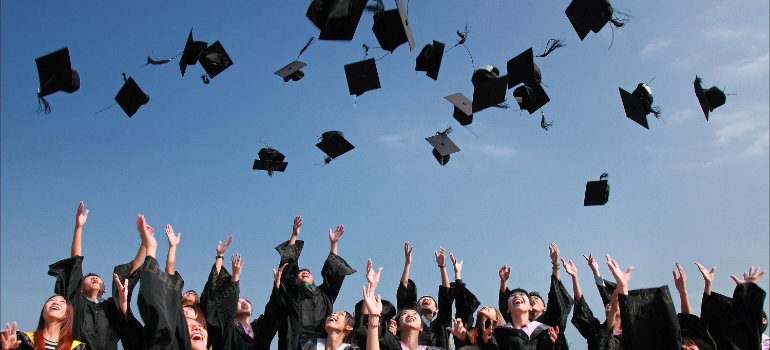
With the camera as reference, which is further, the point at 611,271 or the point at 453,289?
the point at 453,289

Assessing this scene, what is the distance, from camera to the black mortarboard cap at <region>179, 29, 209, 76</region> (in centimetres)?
546

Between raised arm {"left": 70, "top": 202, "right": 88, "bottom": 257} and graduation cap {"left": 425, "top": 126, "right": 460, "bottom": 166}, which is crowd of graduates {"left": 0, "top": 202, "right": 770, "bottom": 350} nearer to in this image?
raised arm {"left": 70, "top": 202, "right": 88, "bottom": 257}

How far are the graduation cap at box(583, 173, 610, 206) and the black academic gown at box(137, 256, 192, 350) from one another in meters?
4.16

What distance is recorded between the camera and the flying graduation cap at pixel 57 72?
17.1 ft

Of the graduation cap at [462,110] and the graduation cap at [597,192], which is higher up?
the graduation cap at [462,110]

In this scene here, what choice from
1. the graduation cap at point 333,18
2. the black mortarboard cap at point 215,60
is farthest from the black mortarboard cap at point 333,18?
the black mortarboard cap at point 215,60

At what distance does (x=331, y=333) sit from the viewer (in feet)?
14.7

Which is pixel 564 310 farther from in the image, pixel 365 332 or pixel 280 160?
pixel 280 160

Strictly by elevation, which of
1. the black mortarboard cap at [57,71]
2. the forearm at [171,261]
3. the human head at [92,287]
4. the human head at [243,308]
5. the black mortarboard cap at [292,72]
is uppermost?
the black mortarboard cap at [292,72]

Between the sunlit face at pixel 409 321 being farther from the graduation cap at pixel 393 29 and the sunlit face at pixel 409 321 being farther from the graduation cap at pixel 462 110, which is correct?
the graduation cap at pixel 393 29

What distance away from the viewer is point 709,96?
573cm

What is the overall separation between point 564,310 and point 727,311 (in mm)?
1166

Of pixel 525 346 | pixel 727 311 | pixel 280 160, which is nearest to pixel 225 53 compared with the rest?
pixel 280 160

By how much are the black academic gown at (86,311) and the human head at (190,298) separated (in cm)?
74
